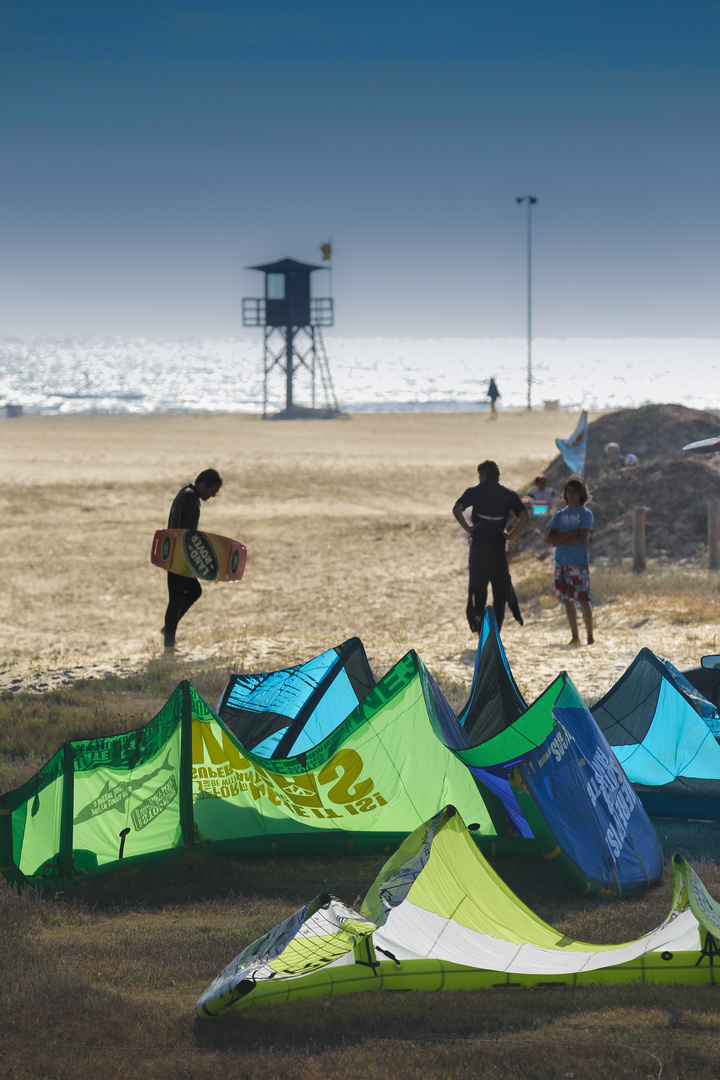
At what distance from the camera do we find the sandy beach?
31.0 ft

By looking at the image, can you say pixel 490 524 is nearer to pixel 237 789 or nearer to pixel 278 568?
pixel 237 789

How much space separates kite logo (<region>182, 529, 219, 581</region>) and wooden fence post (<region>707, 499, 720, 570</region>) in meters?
7.62

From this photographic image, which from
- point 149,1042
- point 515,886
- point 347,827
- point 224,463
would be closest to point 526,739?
point 515,886

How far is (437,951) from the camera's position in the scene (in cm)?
334

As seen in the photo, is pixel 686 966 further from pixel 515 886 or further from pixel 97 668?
pixel 97 668

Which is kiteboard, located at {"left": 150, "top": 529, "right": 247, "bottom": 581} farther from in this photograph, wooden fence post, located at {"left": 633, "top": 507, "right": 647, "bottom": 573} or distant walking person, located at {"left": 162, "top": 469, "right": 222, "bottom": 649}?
wooden fence post, located at {"left": 633, "top": 507, "right": 647, "bottom": 573}

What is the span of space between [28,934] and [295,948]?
1.24 metres

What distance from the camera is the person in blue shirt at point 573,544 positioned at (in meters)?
8.59

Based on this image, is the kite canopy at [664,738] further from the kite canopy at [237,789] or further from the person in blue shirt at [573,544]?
the person in blue shirt at [573,544]

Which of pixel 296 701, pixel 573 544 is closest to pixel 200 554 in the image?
pixel 296 701

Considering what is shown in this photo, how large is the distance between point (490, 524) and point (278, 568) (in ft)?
24.6

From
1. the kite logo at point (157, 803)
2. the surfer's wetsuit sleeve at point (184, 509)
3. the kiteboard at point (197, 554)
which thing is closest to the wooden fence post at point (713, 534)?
the kiteboard at point (197, 554)

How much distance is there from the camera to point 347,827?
4.71 meters

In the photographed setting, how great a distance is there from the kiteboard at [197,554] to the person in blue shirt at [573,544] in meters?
2.93
